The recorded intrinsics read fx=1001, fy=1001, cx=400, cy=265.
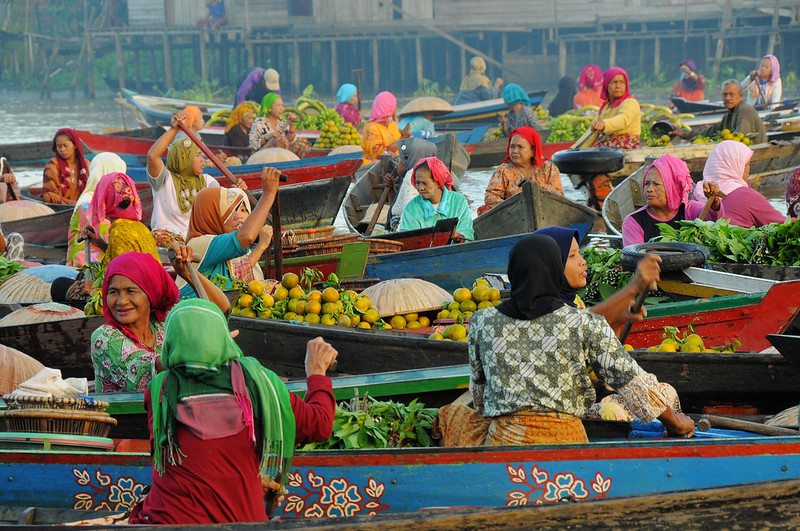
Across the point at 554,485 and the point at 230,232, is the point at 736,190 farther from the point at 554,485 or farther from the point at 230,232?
the point at 554,485

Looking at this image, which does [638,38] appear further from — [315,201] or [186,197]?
[186,197]

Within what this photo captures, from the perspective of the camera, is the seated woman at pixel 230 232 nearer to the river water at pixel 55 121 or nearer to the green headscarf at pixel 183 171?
the green headscarf at pixel 183 171

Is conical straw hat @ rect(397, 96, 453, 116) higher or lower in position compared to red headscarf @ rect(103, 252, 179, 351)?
lower

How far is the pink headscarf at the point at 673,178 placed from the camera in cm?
624

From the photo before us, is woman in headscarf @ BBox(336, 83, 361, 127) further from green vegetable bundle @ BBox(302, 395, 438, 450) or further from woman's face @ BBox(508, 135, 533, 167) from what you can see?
green vegetable bundle @ BBox(302, 395, 438, 450)

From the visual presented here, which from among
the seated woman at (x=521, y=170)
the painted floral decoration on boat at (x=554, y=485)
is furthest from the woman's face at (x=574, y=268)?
the seated woman at (x=521, y=170)

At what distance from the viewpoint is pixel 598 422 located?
3732 mm

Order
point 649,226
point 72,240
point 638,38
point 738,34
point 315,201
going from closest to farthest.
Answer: point 649,226
point 72,240
point 315,201
point 738,34
point 638,38

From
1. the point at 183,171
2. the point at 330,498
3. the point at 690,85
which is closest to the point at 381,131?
the point at 183,171

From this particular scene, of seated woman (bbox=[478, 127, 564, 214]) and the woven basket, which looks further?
seated woman (bbox=[478, 127, 564, 214])

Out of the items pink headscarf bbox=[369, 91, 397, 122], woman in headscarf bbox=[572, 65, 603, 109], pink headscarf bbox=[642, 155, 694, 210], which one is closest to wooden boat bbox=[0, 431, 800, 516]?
pink headscarf bbox=[642, 155, 694, 210]

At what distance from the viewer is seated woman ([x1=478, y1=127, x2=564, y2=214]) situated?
751 cm

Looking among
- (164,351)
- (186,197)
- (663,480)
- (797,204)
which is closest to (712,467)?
(663,480)

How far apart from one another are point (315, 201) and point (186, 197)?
2568 mm
